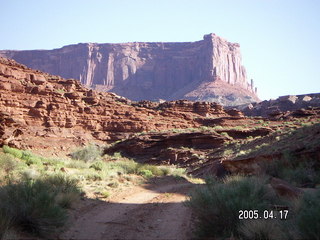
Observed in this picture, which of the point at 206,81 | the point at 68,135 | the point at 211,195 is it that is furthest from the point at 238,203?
the point at 206,81

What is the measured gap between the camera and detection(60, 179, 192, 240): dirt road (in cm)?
617

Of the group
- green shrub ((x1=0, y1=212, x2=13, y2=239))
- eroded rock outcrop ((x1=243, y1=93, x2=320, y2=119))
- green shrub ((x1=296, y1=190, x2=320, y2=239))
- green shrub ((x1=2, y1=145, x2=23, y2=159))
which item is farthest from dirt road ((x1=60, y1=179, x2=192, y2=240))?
eroded rock outcrop ((x1=243, y1=93, x2=320, y2=119))

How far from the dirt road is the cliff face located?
399 feet

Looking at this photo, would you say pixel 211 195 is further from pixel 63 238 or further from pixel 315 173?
pixel 315 173

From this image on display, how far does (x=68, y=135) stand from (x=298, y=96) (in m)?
54.3

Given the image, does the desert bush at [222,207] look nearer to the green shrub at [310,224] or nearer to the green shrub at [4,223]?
the green shrub at [310,224]

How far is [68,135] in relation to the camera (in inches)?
1631

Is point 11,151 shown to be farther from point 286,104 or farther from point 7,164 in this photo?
point 286,104

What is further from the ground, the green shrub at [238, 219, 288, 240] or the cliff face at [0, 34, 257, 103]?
the cliff face at [0, 34, 257, 103]

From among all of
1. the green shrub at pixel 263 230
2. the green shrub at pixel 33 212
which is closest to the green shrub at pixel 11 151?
the green shrub at pixel 33 212

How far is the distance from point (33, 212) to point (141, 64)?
144911 mm
